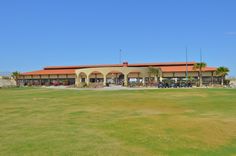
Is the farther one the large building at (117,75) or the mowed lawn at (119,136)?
the large building at (117,75)

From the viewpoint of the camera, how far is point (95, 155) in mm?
12891

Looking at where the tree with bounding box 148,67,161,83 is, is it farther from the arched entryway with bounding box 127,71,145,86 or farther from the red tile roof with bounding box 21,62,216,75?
the red tile roof with bounding box 21,62,216,75

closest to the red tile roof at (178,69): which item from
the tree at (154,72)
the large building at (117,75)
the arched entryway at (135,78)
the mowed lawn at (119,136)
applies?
the large building at (117,75)

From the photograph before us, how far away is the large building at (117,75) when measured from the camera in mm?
96250

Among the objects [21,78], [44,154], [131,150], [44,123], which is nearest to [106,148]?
[131,150]

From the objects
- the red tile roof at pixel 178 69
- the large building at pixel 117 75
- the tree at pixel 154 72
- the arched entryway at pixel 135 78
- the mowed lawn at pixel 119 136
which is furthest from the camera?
the red tile roof at pixel 178 69

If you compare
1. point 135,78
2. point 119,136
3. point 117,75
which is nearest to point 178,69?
point 135,78

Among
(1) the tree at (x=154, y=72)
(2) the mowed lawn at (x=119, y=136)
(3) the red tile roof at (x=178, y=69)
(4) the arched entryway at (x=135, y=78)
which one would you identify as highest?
(3) the red tile roof at (x=178, y=69)

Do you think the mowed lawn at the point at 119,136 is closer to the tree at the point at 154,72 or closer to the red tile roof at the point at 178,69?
the tree at the point at 154,72

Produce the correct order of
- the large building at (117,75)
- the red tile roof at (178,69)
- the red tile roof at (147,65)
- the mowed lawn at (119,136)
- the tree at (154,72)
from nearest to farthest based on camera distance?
1. the mowed lawn at (119,136)
2. the large building at (117,75)
3. the tree at (154,72)
4. the red tile roof at (178,69)
5. the red tile roof at (147,65)

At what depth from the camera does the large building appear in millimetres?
96250

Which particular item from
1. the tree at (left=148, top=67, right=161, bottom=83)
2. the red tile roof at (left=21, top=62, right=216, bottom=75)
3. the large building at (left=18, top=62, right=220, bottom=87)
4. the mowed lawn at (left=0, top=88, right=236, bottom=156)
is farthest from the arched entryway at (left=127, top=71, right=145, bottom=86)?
the mowed lawn at (left=0, top=88, right=236, bottom=156)

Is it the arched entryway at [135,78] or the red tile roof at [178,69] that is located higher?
the red tile roof at [178,69]

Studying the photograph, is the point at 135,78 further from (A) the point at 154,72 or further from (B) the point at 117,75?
(A) the point at 154,72
